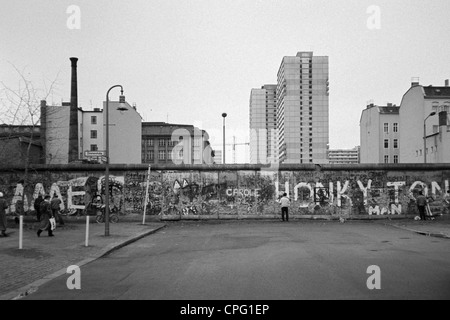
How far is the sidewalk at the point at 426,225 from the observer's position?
Result: 60.8ft

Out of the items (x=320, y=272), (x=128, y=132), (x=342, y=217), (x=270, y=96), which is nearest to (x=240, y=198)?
(x=342, y=217)

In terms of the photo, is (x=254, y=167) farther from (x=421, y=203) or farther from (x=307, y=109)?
(x=307, y=109)

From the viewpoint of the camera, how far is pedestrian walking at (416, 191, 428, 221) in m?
23.9

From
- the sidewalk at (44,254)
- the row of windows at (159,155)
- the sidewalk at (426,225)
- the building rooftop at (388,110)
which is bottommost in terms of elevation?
the sidewalk at (426,225)

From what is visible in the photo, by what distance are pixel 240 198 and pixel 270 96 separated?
305ft

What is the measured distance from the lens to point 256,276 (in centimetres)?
859

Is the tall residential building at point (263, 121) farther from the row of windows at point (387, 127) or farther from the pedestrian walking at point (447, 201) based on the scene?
the pedestrian walking at point (447, 201)

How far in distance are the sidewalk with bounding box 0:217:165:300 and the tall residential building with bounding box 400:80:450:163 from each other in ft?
152

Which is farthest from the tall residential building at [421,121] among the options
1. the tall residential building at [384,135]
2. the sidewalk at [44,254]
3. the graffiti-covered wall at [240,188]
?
the sidewalk at [44,254]

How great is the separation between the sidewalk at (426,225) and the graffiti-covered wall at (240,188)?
0.87 m

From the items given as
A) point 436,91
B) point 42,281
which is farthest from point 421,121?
point 42,281

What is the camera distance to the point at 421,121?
2468 inches

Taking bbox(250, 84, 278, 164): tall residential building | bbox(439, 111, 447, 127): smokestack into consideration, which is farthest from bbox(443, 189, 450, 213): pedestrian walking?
bbox(250, 84, 278, 164): tall residential building
